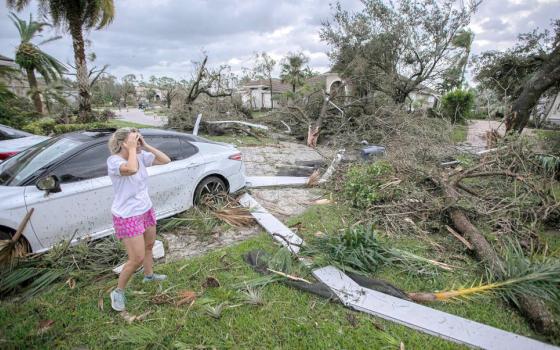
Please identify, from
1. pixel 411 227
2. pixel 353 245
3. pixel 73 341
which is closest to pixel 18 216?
pixel 73 341

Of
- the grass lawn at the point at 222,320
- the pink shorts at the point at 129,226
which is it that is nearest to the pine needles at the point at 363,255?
the grass lawn at the point at 222,320

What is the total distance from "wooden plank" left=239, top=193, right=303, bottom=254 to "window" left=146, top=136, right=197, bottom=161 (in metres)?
1.39

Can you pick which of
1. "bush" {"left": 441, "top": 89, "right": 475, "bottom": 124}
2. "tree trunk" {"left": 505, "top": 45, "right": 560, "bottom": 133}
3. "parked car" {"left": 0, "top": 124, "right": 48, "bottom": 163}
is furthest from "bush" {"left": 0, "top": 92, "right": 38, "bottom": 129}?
"bush" {"left": 441, "top": 89, "right": 475, "bottom": 124}

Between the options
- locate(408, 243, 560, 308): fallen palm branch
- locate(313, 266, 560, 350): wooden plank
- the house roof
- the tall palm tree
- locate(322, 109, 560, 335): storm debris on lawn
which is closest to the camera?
locate(313, 266, 560, 350): wooden plank

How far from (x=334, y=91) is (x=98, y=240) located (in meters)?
11.7

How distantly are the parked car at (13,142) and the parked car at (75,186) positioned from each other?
2398 millimetres

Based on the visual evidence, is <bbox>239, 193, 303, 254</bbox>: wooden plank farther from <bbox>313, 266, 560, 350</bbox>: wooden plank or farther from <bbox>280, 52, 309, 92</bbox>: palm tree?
<bbox>280, 52, 309, 92</bbox>: palm tree

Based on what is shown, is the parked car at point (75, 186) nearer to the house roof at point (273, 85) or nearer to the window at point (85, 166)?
the window at point (85, 166)

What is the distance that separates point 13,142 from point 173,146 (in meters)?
4.61

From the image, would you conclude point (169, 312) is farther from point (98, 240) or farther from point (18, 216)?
point (18, 216)

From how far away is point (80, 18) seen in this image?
12.5 m

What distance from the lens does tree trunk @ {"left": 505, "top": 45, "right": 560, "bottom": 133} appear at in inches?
340

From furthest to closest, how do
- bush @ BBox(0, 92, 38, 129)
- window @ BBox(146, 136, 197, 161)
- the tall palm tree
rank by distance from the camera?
1. bush @ BBox(0, 92, 38, 129)
2. the tall palm tree
3. window @ BBox(146, 136, 197, 161)

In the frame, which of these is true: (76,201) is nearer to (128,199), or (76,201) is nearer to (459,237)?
(128,199)
